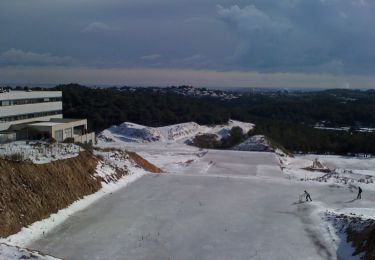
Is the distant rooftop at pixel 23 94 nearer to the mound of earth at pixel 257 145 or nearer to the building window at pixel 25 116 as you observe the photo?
the building window at pixel 25 116

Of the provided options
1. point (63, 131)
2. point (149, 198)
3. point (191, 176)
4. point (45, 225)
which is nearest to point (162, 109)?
point (63, 131)

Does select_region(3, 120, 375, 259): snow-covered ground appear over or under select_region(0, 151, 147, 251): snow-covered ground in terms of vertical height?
under

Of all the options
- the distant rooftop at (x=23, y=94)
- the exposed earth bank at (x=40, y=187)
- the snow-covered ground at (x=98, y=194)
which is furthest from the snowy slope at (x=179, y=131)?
the exposed earth bank at (x=40, y=187)

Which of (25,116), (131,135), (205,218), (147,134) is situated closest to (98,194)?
(205,218)

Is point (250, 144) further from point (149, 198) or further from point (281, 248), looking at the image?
Result: point (281, 248)

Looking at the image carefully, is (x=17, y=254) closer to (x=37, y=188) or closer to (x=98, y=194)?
(x=37, y=188)

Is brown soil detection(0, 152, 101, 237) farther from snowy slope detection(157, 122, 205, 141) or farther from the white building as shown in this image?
snowy slope detection(157, 122, 205, 141)

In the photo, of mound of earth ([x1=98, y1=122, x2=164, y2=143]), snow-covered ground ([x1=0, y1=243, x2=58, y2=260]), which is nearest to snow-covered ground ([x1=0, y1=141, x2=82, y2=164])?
snow-covered ground ([x1=0, y1=243, x2=58, y2=260])
